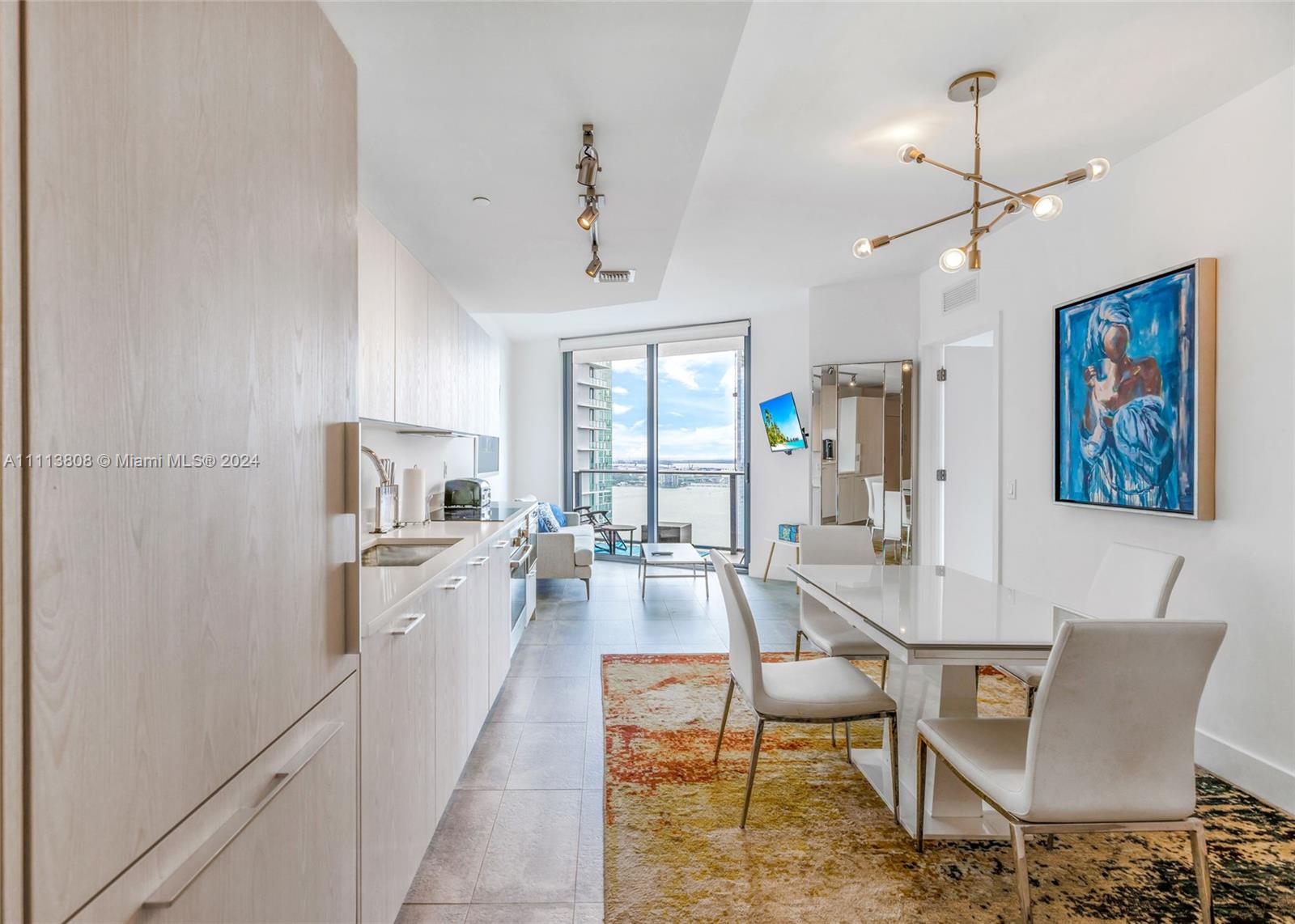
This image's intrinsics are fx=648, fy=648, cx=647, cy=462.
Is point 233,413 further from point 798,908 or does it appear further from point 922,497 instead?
point 922,497

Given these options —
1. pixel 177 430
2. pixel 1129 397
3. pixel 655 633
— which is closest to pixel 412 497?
pixel 655 633

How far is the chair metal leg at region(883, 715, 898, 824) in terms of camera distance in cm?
211

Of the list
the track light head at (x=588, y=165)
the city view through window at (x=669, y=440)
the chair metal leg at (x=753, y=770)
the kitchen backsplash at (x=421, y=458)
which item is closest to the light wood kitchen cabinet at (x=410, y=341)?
the kitchen backsplash at (x=421, y=458)

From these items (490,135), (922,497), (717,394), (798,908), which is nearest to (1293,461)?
(798,908)

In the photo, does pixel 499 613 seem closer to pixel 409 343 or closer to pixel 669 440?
pixel 409 343

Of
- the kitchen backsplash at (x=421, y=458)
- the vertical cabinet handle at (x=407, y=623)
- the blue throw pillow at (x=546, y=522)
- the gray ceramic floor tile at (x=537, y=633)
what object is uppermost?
the kitchen backsplash at (x=421, y=458)

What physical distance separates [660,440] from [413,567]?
205 inches

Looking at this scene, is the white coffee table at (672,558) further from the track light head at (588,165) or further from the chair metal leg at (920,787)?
the track light head at (588,165)

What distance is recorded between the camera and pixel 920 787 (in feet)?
6.55

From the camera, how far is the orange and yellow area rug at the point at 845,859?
1.76 meters

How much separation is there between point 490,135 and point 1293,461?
298 centimetres

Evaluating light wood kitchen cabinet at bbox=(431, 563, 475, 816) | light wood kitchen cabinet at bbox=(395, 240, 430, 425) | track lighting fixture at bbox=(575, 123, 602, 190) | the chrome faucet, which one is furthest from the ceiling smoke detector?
light wood kitchen cabinet at bbox=(431, 563, 475, 816)

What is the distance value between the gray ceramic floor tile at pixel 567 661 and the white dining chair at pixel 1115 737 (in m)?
2.43

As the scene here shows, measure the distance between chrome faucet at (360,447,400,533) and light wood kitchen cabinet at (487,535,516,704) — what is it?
1.91 feet
